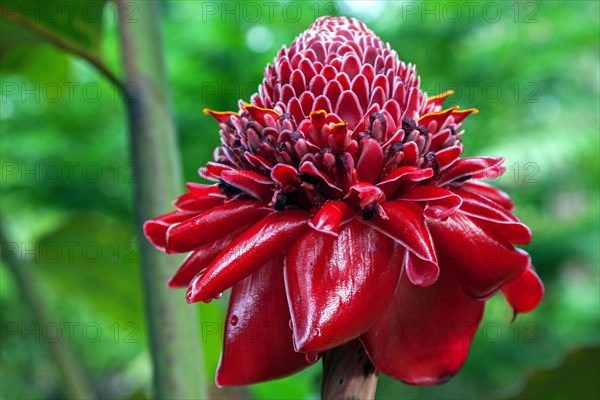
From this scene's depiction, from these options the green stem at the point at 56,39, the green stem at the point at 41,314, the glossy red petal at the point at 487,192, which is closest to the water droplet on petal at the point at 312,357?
the glossy red petal at the point at 487,192

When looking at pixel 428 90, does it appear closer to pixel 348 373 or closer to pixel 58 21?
pixel 58 21

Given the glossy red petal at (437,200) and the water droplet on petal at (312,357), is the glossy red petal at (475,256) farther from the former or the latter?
the water droplet on petal at (312,357)

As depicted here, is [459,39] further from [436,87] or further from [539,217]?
[539,217]

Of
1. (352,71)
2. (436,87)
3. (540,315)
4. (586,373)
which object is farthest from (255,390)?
(540,315)

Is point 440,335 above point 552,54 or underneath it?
underneath

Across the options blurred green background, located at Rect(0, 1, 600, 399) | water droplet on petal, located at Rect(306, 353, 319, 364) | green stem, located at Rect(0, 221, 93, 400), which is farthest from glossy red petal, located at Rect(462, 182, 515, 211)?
blurred green background, located at Rect(0, 1, 600, 399)

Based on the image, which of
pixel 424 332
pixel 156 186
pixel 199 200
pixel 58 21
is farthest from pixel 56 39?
pixel 424 332
